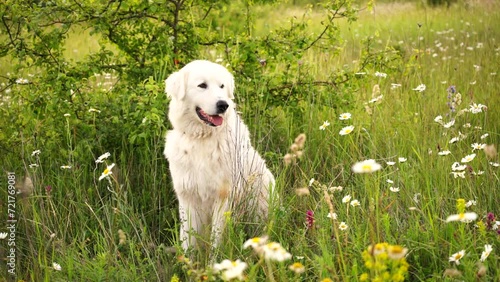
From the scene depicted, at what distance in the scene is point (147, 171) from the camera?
4.31 metres

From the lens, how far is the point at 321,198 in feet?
9.52

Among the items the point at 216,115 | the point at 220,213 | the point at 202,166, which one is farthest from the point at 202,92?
the point at 220,213

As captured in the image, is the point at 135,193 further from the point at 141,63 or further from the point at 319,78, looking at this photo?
the point at 319,78

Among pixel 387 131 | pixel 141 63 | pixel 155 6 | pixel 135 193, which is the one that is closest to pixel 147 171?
pixel 135 193

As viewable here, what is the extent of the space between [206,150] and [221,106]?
313 millimetres

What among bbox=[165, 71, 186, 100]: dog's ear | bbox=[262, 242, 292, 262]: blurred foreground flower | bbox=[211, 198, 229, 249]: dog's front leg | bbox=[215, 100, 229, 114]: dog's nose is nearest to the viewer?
bbox=[262, 242, 292, 262]: blurred foreground flower

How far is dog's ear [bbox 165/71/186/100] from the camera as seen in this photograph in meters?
3.72

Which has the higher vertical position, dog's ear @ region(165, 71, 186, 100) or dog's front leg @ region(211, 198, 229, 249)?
dog's ear @ region(165, 71, 186, 100)

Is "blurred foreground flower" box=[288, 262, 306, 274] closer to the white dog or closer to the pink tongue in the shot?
the white dog

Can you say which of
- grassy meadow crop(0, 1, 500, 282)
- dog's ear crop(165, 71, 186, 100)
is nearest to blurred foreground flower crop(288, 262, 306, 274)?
grassy meadow crop(0, 1, 500, 282)

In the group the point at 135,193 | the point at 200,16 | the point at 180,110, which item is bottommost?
the point at 135,193

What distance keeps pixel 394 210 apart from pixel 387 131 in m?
1.35

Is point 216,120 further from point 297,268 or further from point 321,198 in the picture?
point 297,268

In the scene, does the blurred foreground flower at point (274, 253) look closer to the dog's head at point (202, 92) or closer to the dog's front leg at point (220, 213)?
the dog's front leg at point (220, 213)
